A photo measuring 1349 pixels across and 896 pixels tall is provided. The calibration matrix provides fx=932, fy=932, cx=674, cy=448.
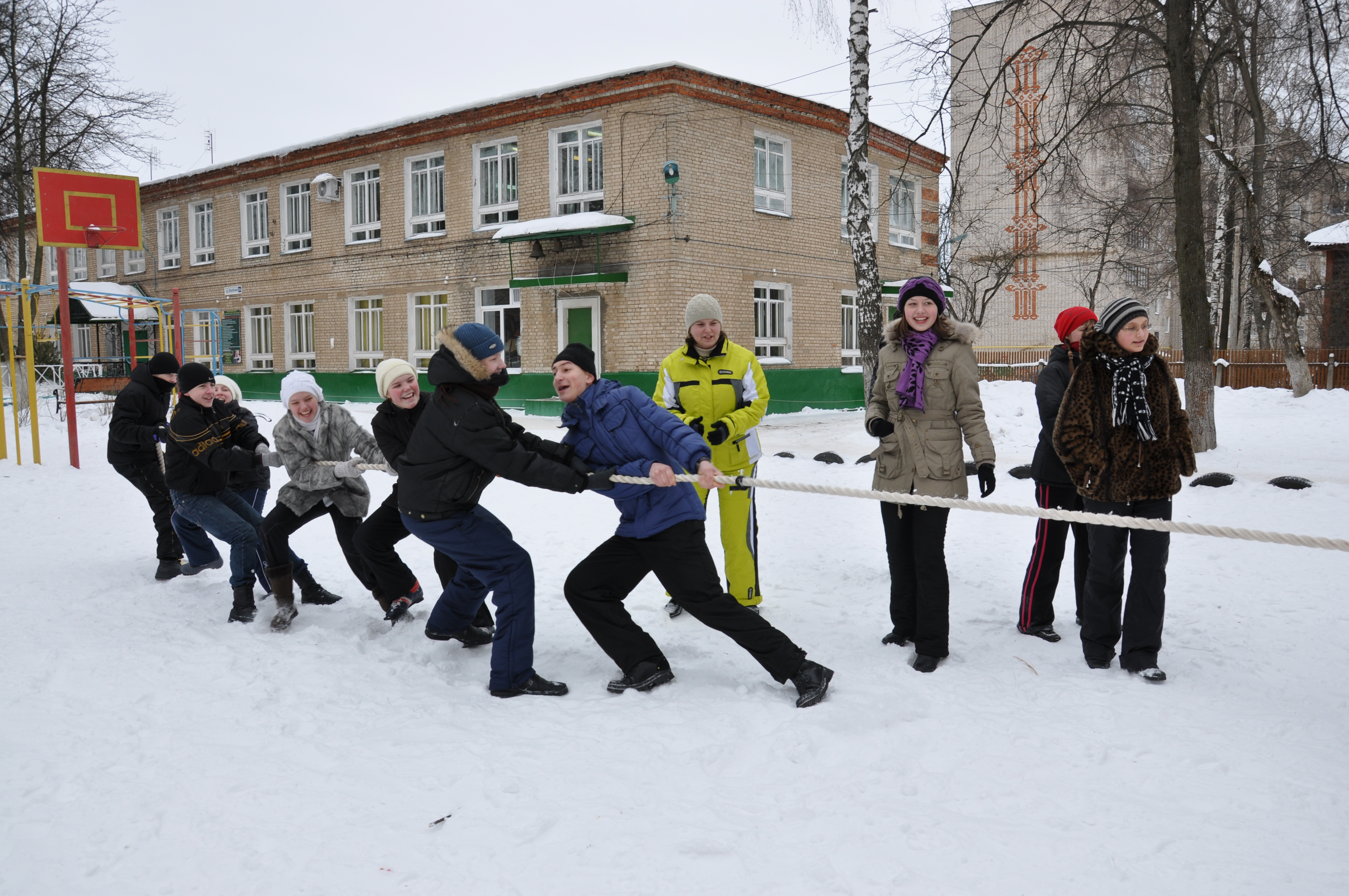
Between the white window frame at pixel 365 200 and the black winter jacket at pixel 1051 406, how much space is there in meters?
20.1

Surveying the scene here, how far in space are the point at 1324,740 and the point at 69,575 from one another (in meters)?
7.60

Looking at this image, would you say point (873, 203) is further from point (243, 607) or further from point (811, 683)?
point (811, 683)

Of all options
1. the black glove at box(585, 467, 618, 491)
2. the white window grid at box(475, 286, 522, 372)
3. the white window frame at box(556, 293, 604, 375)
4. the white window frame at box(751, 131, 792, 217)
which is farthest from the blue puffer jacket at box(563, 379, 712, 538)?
the white window grid at box(475, 286, 522, 372)

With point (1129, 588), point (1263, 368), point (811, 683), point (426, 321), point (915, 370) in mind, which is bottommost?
point (811, 683)

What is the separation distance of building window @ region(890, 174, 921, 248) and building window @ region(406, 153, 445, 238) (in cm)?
1059

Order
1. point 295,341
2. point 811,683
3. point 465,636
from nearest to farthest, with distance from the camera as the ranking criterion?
point 811,683 → point 465,636 → point 295,341

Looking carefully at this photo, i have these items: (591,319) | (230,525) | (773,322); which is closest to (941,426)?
(230,525)

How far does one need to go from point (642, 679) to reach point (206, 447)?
3.27 metres

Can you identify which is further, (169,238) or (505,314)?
(169,238)

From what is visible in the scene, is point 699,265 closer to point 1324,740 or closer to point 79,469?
point 79,469

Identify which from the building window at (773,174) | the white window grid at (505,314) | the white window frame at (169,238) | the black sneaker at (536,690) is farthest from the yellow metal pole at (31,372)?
the white window frame at (169,238)

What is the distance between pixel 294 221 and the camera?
80.2ft

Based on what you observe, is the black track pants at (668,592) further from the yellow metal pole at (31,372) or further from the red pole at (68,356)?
the yellow metal pole at (31,372)

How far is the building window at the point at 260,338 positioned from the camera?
25.3 metres
